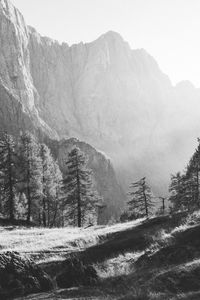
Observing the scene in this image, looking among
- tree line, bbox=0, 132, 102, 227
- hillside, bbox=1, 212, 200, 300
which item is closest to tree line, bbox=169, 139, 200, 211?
tree line, bbox=0, 132, 102, 227

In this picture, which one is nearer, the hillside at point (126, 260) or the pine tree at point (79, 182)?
the hillside at point (126, 260)

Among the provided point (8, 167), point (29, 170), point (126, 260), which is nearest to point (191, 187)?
→ point (29, 170)

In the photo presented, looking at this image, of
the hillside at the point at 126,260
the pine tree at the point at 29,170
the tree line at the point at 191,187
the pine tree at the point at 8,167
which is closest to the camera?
the hillside at the point at 126,260

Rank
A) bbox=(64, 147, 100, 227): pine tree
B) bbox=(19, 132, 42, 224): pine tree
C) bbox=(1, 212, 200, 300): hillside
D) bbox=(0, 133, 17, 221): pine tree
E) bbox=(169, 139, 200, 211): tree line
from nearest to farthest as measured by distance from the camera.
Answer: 1. bbox=(1, 212, 200, 300): hillside
2. bbox=(0, 133, 17, 221): pine tree
3. bbox=(19, 132, 42, 224): pine tree
4. bbox=(64, 147, 100, 227): pine tree
5. bbox=(169, 139, 200, 211): tree line

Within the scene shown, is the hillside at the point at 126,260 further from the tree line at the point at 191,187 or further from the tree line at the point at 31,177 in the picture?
the tree line at the point at 191,187

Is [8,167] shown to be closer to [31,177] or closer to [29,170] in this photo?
[29,170]

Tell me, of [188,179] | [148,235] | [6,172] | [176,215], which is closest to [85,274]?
[148,235]

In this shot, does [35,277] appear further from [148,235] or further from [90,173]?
[90,173]

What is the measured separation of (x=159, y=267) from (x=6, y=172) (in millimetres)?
31529

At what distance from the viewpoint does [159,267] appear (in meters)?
20.6

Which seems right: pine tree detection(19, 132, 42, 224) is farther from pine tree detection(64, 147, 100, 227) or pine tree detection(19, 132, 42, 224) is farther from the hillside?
the hillside

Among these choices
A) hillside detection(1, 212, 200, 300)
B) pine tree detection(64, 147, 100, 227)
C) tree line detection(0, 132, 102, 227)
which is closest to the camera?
hillside detection(1, 212, 200, 300)

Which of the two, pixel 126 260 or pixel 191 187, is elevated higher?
pixel 191 187

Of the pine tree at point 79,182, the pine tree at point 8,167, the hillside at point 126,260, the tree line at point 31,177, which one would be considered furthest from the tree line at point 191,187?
the hillside at point 126,260
